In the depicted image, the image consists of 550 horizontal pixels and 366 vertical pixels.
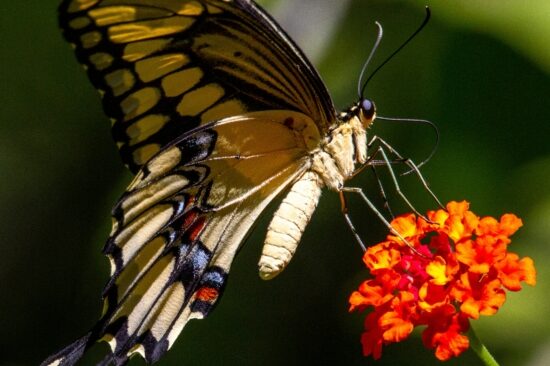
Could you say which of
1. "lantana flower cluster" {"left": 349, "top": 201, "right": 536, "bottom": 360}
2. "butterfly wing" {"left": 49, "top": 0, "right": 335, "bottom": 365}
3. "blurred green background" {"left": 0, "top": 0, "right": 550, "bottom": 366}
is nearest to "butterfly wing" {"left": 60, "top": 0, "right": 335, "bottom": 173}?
"butterfly wing" {"left": 49, "top": 0, "right": 335, "bottom": 365}

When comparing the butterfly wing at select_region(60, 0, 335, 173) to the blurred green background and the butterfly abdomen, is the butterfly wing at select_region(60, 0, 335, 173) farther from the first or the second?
the blurred green background

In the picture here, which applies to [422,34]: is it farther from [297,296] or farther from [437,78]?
[297,296]

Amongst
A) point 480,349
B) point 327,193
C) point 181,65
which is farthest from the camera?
point 327,193

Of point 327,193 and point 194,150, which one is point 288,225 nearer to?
point 194,150

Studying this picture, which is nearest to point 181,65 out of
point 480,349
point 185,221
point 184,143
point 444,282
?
point 184,143

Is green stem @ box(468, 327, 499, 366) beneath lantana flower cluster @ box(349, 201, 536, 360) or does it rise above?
beneath

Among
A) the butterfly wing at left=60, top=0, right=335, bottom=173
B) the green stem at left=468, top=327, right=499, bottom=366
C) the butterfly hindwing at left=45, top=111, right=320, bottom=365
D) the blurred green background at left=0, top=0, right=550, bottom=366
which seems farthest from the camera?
the blurred green background at left=0, top=0, right=550, bottom=366

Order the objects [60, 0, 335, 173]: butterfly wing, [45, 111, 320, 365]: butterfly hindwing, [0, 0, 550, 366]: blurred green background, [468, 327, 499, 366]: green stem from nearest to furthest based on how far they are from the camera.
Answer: [468, 327, 499, 366]: green stem, [60, 0, 335, 173]: butterfly wing, [45, 111, 320, 365]: butterfly hindwing, [0, 0, 550, 366]: blurred green background
